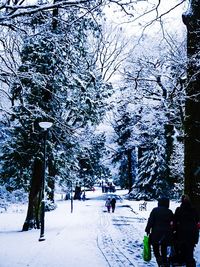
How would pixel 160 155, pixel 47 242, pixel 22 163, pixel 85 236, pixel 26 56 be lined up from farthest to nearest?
pixel 160 155 → pixel 22 163 → pixel 26 56 → pixel 85 236 → pixel 47 242

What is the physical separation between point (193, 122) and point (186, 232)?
2.99m

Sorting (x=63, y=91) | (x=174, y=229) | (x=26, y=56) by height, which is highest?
(x=26, y=56)

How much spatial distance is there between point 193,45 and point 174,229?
14.9 feet

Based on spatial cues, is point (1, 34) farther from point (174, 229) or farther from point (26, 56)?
point (26, 56)

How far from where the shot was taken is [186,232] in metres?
7.66

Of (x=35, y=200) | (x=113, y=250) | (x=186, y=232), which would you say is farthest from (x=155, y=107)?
(x=186, y=232)

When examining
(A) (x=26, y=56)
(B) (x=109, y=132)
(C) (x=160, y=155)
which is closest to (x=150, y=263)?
(A) (x=26, y=56)

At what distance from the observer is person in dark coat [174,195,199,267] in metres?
7.54

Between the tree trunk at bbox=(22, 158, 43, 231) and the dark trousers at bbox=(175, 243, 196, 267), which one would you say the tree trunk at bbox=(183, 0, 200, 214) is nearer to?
the dark trousers at bbox=(175, 243, 196, 267)

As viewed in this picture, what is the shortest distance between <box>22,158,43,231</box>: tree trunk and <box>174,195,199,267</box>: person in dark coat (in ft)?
38.5

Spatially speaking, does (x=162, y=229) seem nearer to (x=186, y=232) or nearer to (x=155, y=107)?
(x=186, y=232)

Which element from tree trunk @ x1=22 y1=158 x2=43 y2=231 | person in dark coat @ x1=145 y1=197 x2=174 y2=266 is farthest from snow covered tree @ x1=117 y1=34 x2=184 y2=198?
person in dark coat @ x1=145 y1=197 x2=174 y2=266

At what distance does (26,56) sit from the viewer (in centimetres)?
1778

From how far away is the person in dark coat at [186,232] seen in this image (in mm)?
7539
